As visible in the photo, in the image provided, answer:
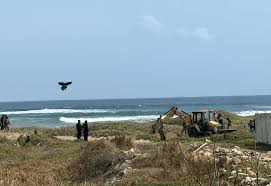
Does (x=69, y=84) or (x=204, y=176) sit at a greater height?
(x=69, y=84)

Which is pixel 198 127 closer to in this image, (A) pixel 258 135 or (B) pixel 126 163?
(A) pixel 258 135

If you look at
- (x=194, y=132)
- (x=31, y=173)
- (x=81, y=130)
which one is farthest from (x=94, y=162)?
(x=81, y=130)

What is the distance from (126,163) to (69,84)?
3678 millimetres

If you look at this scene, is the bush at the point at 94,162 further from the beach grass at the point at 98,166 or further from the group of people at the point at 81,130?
the group of people at the point at 81,130

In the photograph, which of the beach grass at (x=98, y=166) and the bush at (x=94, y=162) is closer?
the beach grass at (x=98, y=166)

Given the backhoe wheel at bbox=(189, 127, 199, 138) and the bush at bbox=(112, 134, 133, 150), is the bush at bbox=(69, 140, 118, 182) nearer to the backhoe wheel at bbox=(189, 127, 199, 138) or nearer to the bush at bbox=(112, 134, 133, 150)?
the bush at bbox=(112, 134, 133, 150)

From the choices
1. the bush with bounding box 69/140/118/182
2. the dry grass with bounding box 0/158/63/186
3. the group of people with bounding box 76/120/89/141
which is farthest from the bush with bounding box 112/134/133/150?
the group of people with bounding box 76/120/89/141

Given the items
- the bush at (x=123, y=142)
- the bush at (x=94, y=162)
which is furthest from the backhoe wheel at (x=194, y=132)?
the bush at (x=94, y=162)

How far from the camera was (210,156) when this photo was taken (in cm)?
1895

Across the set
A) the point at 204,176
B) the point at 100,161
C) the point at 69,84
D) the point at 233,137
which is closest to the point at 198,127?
the point at 233,137

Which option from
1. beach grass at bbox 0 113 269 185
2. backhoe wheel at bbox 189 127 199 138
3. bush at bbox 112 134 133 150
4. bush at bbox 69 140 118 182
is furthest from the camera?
backhoe wheel at bbox 189 127 199 138

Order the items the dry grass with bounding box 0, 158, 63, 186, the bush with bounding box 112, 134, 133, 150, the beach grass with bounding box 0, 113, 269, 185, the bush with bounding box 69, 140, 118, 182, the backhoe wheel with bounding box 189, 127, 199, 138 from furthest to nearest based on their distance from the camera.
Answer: the backhoe wheel with bounding box 189, 127, 199, 138, the bush with bounding box 112, 134, 133, 150, the bush with bounding box 69, 140, 118, 182, the dry grass with bounding box 0, 158, 63, 186, the beach grass with bounding box 0, 113, 269, 185

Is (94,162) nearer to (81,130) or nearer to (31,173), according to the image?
(31,173)

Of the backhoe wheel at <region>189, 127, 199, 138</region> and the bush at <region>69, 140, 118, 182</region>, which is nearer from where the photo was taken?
the bush at <region>69, 140, 118, 182</region>
